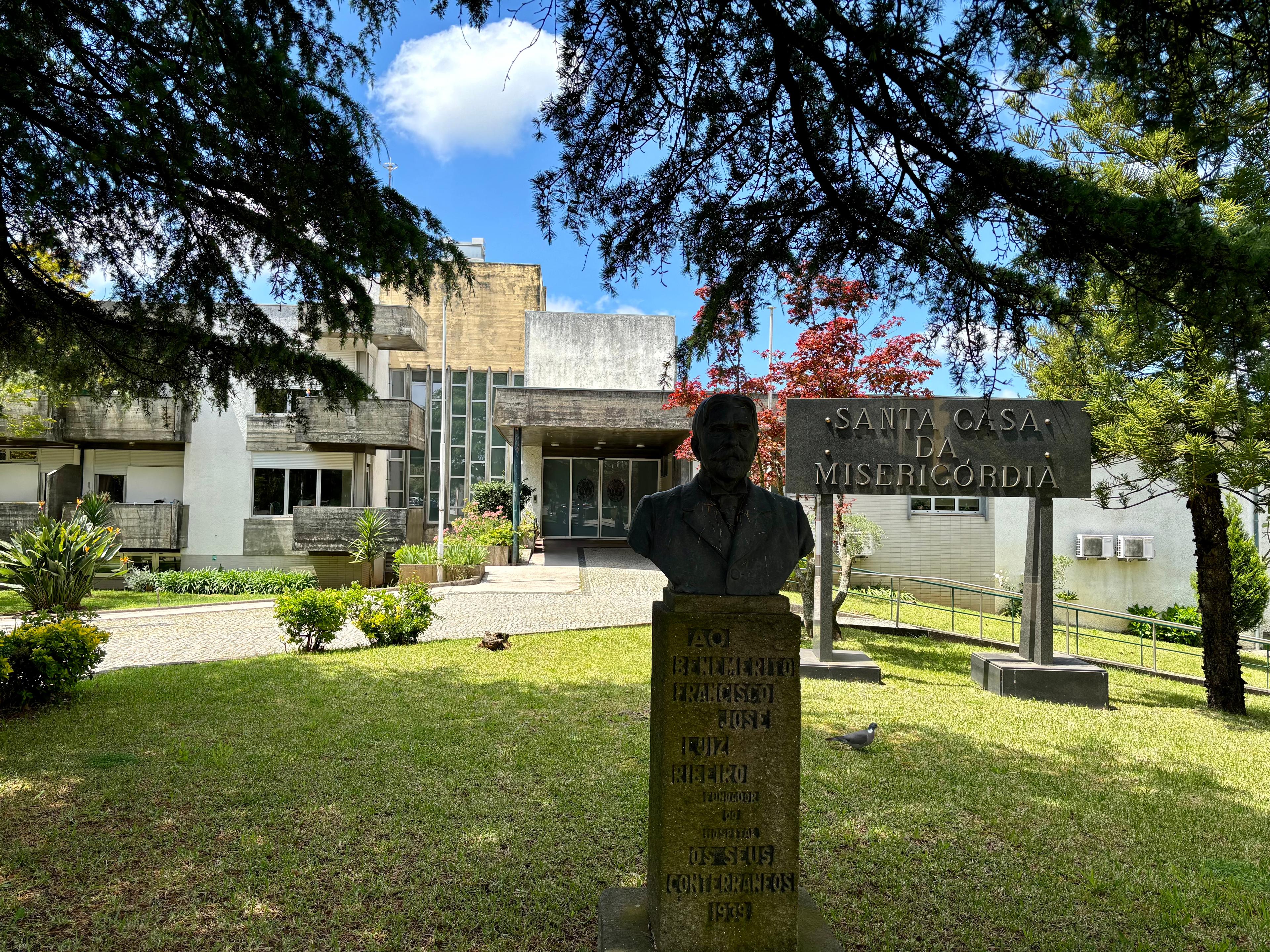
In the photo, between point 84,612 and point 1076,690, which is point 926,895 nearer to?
point 1076,690

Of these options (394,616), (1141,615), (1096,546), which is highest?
(1096,546)

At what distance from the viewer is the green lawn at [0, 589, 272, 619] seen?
48.7ft

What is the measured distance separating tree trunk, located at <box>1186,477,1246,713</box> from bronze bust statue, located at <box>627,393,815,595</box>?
28.6 feet

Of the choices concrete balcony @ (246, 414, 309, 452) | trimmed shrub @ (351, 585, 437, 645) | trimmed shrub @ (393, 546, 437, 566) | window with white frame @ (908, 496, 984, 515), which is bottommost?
trimmed shrub @ (351, 585, 437, 645)

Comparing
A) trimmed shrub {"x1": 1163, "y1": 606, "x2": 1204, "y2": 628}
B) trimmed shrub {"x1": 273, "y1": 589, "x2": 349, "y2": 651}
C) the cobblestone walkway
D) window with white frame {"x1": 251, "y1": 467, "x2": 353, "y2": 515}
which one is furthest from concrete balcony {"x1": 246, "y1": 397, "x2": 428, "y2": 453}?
trimmed shrub {"x1": 1163, "y1": 606, "x2": 1204, "y2": 628}

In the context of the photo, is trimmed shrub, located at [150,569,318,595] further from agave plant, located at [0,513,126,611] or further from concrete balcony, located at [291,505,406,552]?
agave plant, located at [0,513,126,611]

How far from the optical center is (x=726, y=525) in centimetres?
347

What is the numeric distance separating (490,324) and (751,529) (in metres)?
32.0

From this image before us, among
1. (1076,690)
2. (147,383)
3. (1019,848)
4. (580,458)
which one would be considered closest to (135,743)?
(147,383)

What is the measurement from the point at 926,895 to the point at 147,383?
25.9 feet

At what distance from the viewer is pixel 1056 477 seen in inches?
360

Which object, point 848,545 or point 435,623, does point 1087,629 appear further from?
point 435,623

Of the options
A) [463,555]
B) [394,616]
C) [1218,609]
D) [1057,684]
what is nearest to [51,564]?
[394,616]

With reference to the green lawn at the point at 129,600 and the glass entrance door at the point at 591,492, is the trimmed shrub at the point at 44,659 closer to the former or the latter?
the green lawn at the point at 129,600
